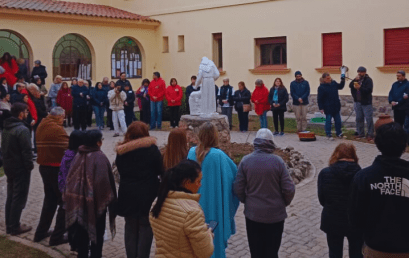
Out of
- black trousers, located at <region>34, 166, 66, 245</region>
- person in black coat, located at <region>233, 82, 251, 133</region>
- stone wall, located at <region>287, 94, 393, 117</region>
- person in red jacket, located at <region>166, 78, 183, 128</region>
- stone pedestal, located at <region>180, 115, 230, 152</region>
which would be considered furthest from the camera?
stone wall, located at <region>287, 94, 393, 117</region>

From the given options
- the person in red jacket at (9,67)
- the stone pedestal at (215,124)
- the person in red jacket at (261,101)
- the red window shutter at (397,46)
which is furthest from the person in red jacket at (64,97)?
the red window shutter at (397,46)

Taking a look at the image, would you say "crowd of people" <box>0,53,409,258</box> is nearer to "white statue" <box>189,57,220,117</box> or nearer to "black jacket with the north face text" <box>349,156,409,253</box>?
"black jacket with the north face text" <box>349,156,409,253</box>

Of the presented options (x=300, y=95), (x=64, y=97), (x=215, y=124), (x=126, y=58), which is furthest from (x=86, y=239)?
(x=126, y=58)

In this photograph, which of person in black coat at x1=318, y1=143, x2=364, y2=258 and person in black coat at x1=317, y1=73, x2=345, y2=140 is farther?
person in black coat at x1=317, y1=73, x2=345, y2=140

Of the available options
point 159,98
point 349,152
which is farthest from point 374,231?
point 159,98

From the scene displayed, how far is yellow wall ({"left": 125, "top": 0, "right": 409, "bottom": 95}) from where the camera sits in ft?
62.4

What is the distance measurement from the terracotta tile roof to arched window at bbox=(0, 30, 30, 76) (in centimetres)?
A: 123

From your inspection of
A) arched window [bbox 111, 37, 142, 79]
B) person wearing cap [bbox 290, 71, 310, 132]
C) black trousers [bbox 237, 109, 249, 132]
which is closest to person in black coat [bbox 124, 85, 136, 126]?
black trousers [bbox 237, 109, 249, 132]

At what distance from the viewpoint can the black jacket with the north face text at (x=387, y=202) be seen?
3.74m

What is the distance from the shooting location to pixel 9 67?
18.5 meters

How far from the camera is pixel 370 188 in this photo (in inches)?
149

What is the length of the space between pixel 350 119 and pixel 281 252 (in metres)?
12.7

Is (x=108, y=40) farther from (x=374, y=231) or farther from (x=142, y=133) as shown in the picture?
(x=374, y=231)

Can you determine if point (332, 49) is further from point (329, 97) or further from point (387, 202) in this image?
point (387, 202)
